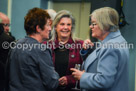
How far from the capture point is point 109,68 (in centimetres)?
135

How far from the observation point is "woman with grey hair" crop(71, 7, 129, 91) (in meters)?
1.36

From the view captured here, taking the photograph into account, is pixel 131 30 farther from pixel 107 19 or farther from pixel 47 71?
pixel 47 71

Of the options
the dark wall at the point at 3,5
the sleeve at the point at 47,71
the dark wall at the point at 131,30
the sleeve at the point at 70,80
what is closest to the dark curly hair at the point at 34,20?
the sleeve at the point at 47,71

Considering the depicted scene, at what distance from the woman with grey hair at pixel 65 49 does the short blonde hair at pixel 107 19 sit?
63 cm

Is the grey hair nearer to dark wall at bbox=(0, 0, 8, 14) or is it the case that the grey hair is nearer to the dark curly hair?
the dark curly hair

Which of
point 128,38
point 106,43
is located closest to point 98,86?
point 106,43

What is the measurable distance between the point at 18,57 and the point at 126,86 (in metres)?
0.87

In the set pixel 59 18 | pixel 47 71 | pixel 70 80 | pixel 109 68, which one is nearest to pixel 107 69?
pixel 109 68

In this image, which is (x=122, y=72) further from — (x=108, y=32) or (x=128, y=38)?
(x=128, y=38)

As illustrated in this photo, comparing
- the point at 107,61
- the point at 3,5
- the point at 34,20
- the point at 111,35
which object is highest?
the point at 3,5

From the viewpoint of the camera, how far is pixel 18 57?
1.43m

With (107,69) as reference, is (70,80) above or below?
below

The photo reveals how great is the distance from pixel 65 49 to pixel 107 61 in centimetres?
76

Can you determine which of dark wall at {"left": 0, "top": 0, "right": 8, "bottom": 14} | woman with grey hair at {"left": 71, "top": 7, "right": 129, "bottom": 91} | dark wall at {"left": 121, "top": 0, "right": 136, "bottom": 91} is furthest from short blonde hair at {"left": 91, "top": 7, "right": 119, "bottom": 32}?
dark wall at {"left": 0, "top": 0, "right": 8, "bottom": 14}
